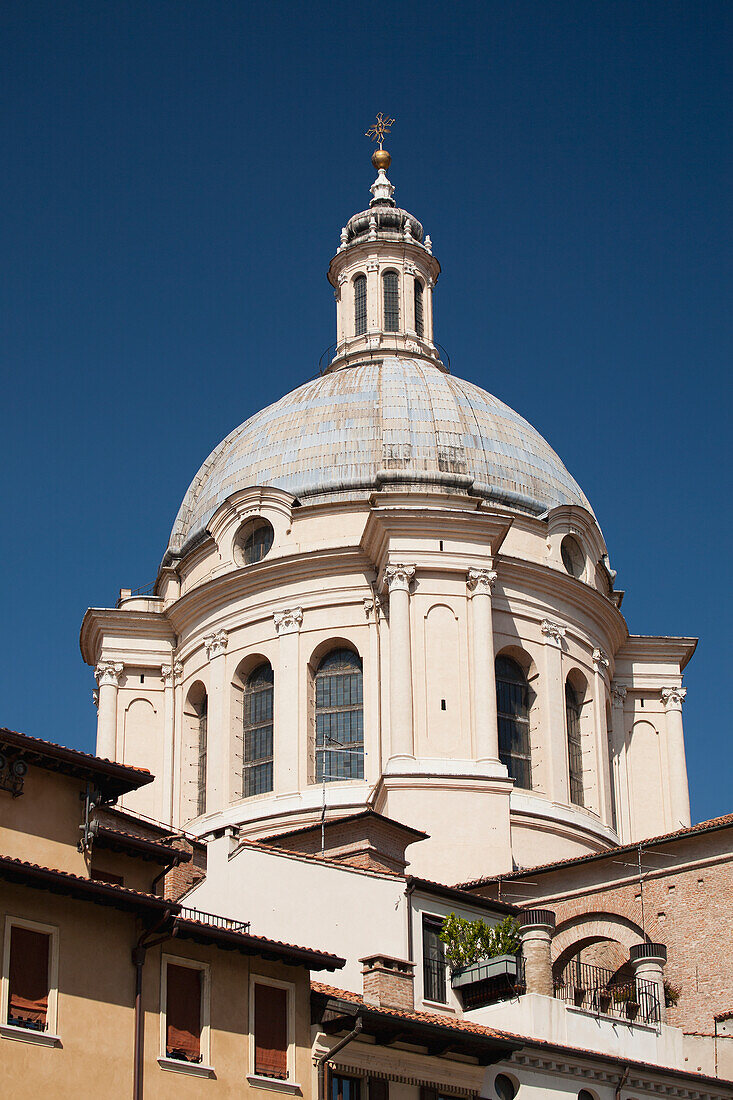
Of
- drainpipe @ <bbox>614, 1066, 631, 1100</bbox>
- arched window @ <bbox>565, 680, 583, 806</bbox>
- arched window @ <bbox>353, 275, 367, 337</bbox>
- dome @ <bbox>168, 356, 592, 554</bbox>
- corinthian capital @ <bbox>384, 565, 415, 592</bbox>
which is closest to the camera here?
drainpipe @ <bbox>614, 1066, 631, 1100</bbox>

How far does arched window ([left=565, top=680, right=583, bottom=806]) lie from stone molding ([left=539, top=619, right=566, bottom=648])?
176 cm

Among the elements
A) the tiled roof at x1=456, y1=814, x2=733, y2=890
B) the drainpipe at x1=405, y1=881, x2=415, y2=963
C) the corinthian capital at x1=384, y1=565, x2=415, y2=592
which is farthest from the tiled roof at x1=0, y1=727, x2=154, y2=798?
the corinthian capital at x1=384, y1=565, x2=415, y2=592

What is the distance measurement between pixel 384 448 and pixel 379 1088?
36.2 meters

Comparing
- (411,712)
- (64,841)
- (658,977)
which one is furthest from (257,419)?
(64,841)

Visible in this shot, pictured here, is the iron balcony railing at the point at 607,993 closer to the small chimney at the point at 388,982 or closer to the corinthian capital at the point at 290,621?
the small chimney at the point at 388,982

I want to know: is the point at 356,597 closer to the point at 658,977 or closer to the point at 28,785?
the point at 658,977

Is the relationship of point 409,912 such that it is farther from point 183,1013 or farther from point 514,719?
point 514,719

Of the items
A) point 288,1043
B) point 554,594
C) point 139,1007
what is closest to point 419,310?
point 554,594

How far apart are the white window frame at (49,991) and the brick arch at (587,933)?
81.0ft

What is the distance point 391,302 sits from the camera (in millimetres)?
73375

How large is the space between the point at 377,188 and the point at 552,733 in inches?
1147

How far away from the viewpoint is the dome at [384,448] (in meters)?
63.1

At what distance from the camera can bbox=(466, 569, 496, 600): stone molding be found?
58.5 metres

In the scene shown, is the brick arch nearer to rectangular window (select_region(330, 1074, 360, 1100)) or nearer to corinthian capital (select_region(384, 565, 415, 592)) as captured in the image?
corinthian capital (select_region(384, 565, 415, 592))
